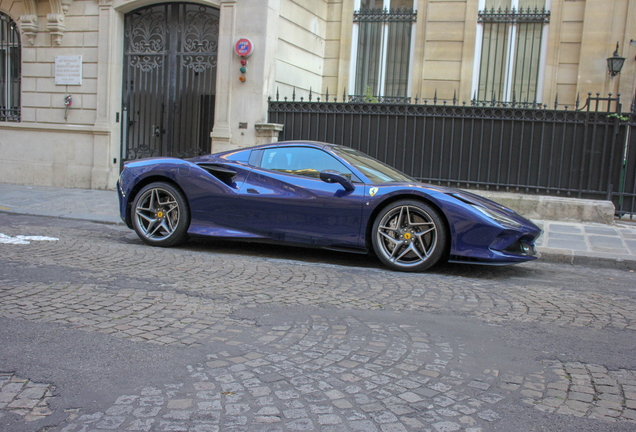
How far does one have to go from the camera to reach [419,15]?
14125 millimetres

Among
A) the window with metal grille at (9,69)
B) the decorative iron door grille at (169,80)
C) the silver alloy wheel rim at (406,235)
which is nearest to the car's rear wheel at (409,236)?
the silver alloy wheel rim at (406,235)

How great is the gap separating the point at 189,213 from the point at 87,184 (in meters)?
7.61

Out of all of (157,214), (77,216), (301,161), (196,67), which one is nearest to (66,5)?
(196,67)

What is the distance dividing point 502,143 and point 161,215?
658 centimetres

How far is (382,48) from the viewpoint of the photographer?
14.7 meters

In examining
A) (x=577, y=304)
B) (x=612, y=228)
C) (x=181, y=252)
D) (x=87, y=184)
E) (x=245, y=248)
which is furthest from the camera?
(x=87, y=184)

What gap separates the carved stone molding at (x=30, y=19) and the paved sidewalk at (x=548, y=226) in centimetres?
370

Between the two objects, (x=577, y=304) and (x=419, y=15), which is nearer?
(x=577, y=304)

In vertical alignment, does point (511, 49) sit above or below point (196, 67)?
above

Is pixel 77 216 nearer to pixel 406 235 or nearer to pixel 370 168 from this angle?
pixel 370 168

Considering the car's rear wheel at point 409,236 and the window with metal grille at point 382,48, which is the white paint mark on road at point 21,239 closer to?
the car's rear wheel at point 409,236

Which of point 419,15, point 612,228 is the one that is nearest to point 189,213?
point 612,228

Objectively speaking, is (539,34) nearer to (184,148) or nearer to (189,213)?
(184,148)

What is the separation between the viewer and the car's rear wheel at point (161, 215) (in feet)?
21.2
